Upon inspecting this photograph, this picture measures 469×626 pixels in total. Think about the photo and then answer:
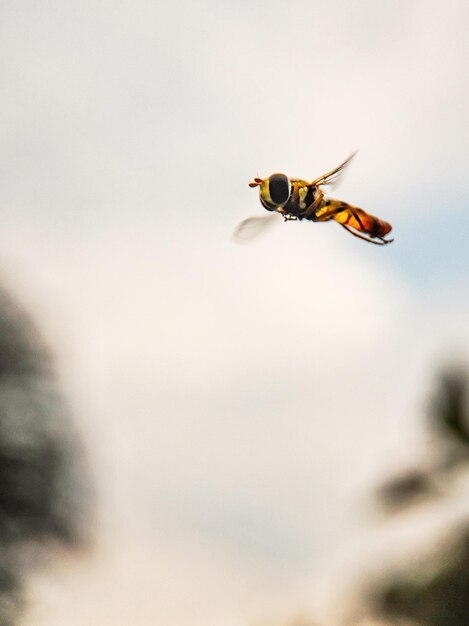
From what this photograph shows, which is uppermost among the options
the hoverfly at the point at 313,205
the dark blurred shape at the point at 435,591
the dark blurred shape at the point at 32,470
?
the dark blurred shape at the point at 32,470

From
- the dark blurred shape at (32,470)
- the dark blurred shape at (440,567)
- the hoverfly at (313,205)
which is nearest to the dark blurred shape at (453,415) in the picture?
the dark blurred shape at (440,567)

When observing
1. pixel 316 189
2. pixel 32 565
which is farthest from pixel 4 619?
pixel 316 189

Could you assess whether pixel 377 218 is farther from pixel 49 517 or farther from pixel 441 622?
pixel 49 517

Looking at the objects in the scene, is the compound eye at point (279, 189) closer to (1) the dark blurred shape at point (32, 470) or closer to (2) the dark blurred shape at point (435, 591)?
(2) the dark blurred shape at point (435, 591)

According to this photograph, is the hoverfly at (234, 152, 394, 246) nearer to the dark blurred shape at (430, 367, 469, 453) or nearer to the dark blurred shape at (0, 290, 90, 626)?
the dark blurred shape at (430, 367, 469, 453)

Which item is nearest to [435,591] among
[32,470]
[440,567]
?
[440,567]

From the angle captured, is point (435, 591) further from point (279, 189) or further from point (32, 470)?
point (32, 470)
